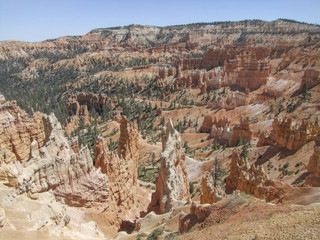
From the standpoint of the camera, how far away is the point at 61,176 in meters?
15.9

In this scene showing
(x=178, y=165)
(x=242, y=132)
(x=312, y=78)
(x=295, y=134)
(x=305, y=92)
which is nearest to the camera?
(x=178, y=165)

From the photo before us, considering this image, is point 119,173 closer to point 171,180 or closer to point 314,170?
point 171,180

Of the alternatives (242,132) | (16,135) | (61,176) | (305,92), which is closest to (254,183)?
(61,176)

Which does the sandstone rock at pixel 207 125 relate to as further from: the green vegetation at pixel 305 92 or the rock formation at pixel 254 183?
the rock formation at pixel 254 183

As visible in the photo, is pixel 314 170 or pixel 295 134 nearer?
pixel 314 170

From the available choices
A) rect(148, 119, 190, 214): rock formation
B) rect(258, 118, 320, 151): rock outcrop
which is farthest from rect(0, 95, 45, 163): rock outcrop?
rect(258, 118, 320, 151): rock outcrop

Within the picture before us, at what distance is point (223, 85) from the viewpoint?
8562 centimetres

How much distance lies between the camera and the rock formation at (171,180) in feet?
62.8

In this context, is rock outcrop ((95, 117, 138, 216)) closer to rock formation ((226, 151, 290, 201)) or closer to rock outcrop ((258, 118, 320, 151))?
rock formation ((226, 151, 290, 201))

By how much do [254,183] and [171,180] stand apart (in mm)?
6920

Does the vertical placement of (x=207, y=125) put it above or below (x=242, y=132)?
below

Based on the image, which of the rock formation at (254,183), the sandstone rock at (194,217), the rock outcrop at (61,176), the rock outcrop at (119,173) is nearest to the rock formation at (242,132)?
the rock formation at (254,183)

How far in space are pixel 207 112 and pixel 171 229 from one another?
180 feet

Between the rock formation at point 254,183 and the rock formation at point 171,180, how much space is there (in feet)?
17.0
